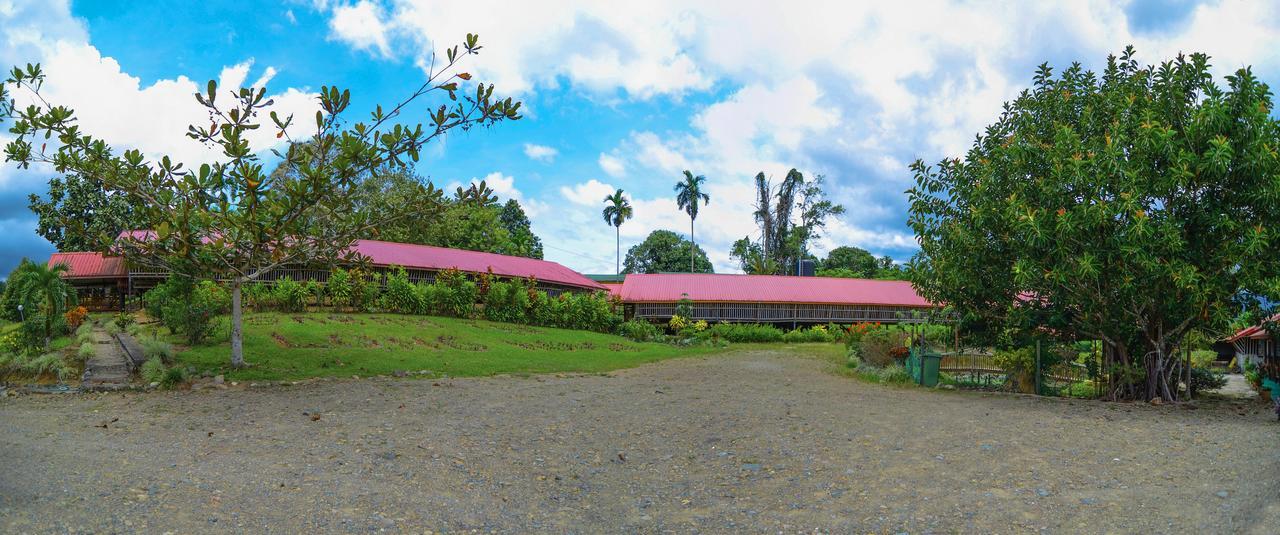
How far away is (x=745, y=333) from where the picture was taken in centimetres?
3422

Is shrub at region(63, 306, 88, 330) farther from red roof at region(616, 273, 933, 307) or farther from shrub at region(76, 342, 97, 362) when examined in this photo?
red roof at region(616, 273, 933, 307)

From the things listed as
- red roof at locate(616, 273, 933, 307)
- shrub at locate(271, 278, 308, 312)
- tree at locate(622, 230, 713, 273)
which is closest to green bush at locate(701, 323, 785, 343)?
red roof at locate(616, 273, 933, 307)

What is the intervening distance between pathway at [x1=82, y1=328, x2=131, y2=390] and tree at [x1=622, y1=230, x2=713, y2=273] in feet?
171

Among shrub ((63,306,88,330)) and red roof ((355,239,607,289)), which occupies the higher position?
red roof ((355,239,607,289))

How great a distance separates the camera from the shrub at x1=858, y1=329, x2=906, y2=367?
19.1 m

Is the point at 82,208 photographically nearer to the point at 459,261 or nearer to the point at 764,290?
the point at 459,261

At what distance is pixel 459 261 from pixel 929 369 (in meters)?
23.2

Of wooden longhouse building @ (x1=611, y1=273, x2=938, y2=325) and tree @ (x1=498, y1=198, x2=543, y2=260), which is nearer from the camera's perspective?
wooden longhouse building @ (x1=611, y1=273, x2=938, y2=325)

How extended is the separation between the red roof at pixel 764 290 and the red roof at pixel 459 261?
156 inches

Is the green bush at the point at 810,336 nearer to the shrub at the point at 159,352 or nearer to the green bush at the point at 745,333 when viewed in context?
the green bush at the point at 745,333

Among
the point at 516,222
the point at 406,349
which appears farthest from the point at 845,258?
the point at 406,349

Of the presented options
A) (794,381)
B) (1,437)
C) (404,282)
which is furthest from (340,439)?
(404,282)

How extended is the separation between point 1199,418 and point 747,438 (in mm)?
7945

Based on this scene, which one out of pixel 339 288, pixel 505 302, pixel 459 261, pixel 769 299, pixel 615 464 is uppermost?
pixel 459 261
